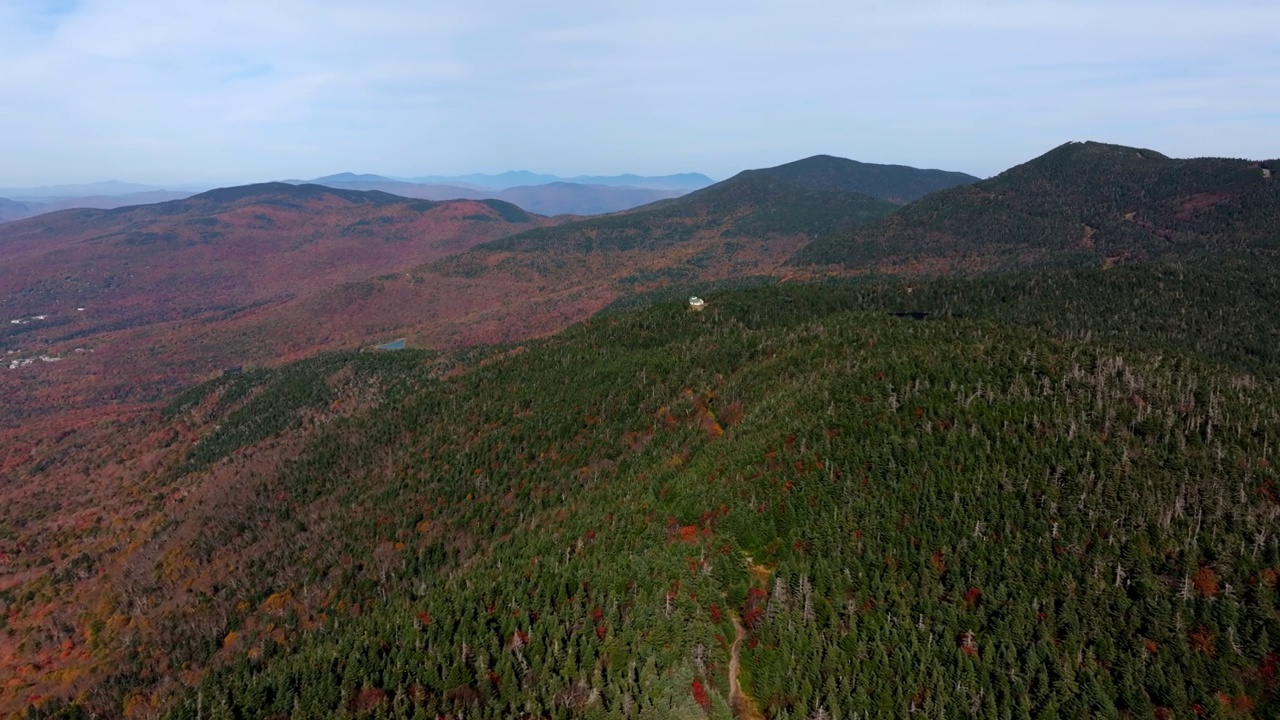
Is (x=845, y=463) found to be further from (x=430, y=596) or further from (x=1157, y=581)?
(x=430, y=596)

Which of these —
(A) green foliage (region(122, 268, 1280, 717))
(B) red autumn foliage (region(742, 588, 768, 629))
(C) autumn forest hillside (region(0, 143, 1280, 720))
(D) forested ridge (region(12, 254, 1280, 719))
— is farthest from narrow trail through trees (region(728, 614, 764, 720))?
(A) green foliage (region(122, 268, 1280, 717))

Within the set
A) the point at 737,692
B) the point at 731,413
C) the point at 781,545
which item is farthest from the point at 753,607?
the point at 731,413

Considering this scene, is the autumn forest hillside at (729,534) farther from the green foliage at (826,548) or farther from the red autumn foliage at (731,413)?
the red autumn foliage at (731,413)

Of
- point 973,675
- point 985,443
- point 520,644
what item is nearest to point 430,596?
point 520,644

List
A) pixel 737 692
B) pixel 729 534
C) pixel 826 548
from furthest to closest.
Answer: pixel 729 534 < pixel 826 548 < pixel 737 692

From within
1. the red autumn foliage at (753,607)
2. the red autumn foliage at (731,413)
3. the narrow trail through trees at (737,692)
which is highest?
the red autumn foliage at (731,413)

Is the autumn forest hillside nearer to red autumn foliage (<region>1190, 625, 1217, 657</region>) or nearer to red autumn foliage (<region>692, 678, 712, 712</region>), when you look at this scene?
red autumn foliage (<region>1190, 625, 1217, 657</region>)

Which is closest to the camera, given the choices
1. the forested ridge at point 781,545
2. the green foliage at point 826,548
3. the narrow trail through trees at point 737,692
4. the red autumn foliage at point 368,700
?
the green foliage at point 826,548

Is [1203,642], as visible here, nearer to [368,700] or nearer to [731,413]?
[731,413]

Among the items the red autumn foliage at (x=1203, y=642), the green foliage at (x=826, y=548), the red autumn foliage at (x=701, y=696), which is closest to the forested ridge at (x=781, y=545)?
the red autumn foliage at (x=701, y=696)
